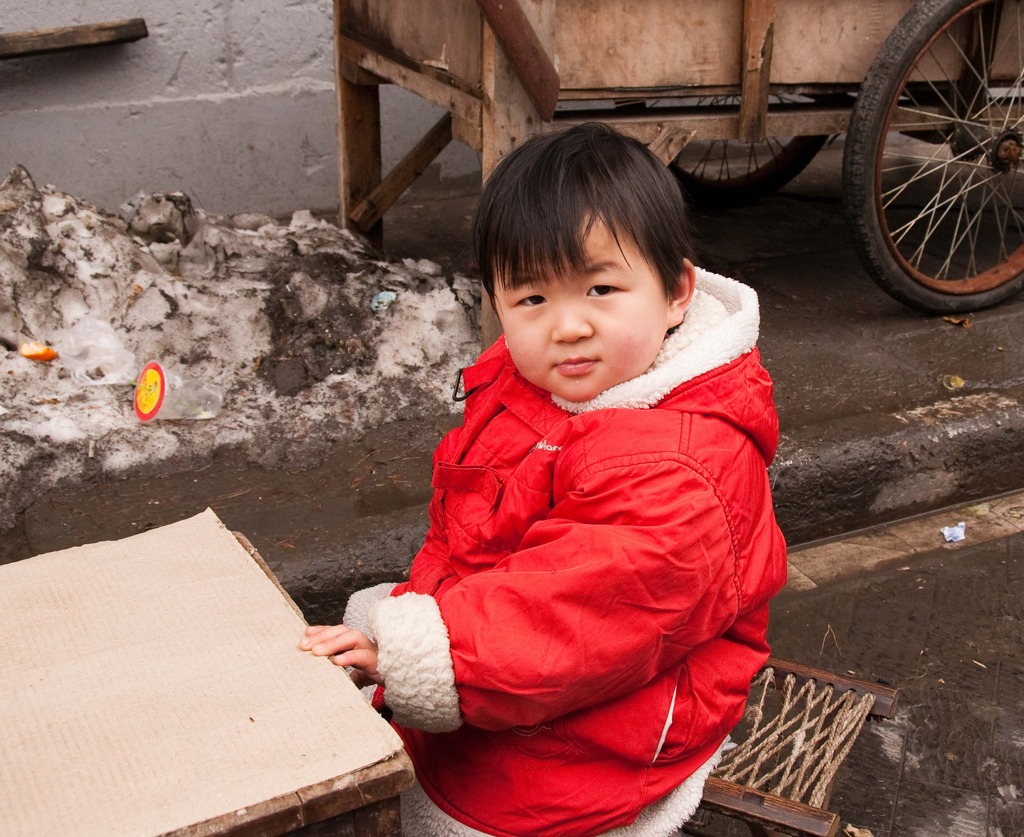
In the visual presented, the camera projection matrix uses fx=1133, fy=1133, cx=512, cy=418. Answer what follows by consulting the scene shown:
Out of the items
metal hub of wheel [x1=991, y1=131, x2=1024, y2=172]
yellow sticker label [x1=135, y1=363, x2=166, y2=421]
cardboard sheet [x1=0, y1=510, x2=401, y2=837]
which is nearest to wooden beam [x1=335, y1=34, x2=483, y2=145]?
yellow sticker label [x1=135, y1=363, x2=166, y2=421]

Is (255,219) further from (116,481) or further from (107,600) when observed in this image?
(107,600)

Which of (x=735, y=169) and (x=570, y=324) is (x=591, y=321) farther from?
(x=735, y=169)

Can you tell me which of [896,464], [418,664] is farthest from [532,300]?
[896,464]

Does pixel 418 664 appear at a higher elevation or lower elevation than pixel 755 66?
lower

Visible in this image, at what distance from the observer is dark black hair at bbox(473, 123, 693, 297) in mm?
1502

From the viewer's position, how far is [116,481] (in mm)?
2998

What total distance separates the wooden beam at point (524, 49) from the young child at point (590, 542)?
1408 mm

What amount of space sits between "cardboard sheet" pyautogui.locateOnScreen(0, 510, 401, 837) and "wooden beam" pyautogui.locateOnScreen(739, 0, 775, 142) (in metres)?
2.53

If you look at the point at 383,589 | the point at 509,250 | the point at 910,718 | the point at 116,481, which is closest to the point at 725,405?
the point at 509,250

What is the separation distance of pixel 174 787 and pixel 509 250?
797 millimetres

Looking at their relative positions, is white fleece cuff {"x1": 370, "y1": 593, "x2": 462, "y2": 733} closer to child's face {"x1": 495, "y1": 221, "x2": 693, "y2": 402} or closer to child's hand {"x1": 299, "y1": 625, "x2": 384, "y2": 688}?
child's hand {"x1": 299, "y1": 625, "x2": 384, "y2": 688}

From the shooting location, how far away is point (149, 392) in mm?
3219

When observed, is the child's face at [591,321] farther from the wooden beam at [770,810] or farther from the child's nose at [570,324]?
the wooden beam at [770,810]

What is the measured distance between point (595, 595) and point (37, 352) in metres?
2.55
